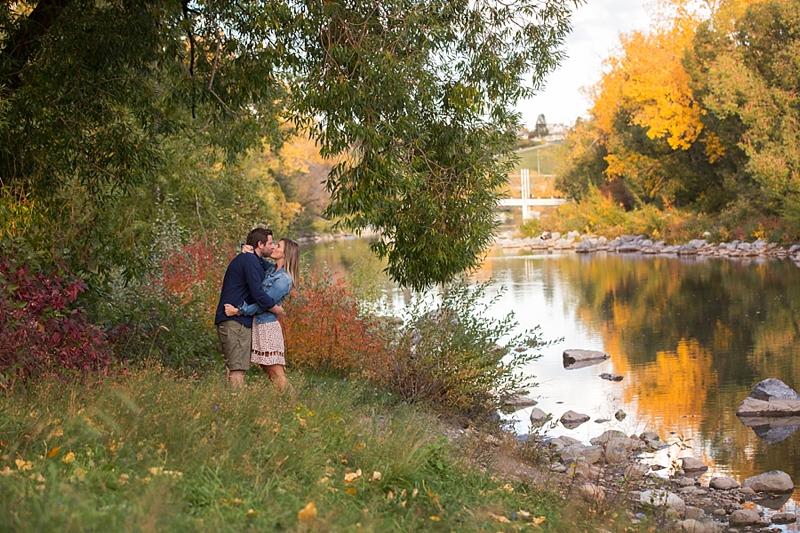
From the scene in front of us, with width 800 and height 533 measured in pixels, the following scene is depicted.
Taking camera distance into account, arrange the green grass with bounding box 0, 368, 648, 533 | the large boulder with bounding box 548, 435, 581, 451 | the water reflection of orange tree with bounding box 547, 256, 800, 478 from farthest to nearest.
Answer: the water reflection of orange tree with bounding box 547, 256, 800, 478
the large boulder with bounding box 548, 435, 581, 451
the green grass with bounding box 0, 368, 648, 533

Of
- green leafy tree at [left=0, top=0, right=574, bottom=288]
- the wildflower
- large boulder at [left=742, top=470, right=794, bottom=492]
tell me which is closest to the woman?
green leafy tree at [left=0, top=0, right=574, bottom=288]

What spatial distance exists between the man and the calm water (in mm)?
3942

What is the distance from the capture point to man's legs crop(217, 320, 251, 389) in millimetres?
8180

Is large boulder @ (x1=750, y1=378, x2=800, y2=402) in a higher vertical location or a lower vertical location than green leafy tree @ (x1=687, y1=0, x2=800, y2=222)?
lower

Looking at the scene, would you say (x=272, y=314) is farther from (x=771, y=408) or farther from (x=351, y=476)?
(x=771, y=408)

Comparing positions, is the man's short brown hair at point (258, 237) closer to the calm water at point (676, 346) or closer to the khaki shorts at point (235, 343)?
the khaki shorts at point (235, 343)

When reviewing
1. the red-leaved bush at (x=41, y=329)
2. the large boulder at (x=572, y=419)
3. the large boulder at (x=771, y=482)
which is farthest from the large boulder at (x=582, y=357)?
the red-leaved bush at (x=41, y=329)

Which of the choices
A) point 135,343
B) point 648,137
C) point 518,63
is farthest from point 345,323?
point 648,137

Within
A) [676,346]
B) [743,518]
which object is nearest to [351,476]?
[743,518]

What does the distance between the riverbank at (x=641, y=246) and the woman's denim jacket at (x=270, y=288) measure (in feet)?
88.5

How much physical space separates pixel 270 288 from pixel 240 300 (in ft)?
0.95

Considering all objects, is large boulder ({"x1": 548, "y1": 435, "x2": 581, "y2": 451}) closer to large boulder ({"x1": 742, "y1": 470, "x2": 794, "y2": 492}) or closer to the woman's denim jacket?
large boulder ({"x1": 742, "y1": 470, "x2": 794, "y2": 492})

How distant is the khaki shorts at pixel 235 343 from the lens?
818 cm

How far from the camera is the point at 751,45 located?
1423 inches
